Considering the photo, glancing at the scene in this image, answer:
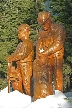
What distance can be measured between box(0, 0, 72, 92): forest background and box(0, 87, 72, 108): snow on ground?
10.4 feet

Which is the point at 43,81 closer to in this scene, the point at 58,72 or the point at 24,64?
the point at 58,72

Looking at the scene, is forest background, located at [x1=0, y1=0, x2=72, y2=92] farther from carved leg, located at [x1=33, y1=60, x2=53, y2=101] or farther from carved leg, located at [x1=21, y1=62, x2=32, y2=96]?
carved leg, located at [x1=33, y1=60, x2=53, y2=101]

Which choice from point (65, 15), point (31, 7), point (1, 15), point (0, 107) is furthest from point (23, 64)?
point (1, 15)

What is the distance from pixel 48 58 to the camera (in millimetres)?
6598

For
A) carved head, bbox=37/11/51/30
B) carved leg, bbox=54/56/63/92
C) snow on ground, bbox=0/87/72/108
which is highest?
carved head, bbox=37/11/51/30

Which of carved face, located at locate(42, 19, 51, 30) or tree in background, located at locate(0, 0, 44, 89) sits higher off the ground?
carved face, located at locate(42, 19, 51, 30)

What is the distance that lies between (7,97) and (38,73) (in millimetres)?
1208

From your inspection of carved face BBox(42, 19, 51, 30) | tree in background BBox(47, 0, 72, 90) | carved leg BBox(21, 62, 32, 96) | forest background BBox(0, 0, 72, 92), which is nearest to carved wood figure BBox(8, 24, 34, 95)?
carved leg BBox(21, 62, 32, 96)

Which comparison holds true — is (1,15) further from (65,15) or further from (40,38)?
(40,38)

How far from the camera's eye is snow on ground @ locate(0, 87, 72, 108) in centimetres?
569

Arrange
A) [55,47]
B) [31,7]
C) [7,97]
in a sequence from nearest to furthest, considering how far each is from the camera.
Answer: [55,47]
[7,97]
[31,7]

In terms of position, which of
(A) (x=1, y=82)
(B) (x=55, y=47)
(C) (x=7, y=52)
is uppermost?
(B) (x=55, y=47)

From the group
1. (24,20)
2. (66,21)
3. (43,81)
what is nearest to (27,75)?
(43,81)

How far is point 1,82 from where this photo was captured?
12031mm
